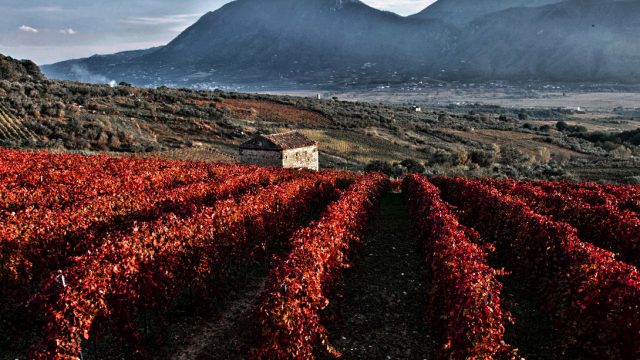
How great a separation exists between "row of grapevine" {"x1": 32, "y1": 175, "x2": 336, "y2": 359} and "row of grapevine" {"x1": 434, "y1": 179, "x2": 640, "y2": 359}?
26.9 feet

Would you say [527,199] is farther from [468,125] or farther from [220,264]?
[468,125]

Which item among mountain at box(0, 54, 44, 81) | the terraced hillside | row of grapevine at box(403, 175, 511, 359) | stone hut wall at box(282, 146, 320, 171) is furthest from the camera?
mountain at box(0, 54, 44, 81)

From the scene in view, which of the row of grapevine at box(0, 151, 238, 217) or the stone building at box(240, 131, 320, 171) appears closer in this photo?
the row of grapevine at box(0, 151, 238, 217)

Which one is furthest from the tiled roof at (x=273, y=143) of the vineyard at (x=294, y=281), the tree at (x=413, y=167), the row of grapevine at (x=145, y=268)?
the row of grapevine at (x=145, y=268)

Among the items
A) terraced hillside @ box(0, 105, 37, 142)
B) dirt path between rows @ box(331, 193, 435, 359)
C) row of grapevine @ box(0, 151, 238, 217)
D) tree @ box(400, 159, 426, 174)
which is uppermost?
terraced hillside @ box(0, 105, 37, 142)

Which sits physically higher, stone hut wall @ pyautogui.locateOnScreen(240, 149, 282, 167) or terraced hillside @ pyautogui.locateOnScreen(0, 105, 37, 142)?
terraced hillside @ pyautogui.locateOnScreen(0, 105, 37, 142)

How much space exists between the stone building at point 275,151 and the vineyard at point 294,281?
19967 mm

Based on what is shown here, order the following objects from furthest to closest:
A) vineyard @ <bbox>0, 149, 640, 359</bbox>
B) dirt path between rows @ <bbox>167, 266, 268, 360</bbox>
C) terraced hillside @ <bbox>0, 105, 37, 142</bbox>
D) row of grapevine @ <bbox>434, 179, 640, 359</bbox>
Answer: terraced hillside @ <bbox>0, 105, 37, 142</bbox>
dirt path between rows @ <bbox>167, 266, 268, 360</bbox>
row of grapevine @ <bbox>434, 179, 640, 359</bbox>
vineyard @ <bbox>0, 149, 640, 359</bbox>

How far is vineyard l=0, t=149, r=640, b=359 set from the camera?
8.25m

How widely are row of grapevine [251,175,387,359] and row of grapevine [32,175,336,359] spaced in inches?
97.8

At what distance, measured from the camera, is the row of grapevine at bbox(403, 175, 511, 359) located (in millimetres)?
7953

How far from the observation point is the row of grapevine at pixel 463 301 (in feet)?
26.1

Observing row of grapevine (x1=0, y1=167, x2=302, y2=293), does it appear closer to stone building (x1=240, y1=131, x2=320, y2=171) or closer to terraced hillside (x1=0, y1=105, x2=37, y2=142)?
stone building (x1=240, y1=131, x2=320, y2=171)

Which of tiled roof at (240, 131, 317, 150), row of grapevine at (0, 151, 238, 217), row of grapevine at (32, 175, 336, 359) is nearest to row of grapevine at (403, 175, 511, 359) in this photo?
row of grapevine at (32, 175, 336, 359)
